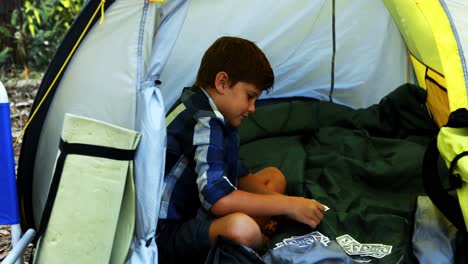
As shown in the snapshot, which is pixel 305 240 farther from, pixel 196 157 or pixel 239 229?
pixel 196 157

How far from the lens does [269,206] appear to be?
1.45 meters

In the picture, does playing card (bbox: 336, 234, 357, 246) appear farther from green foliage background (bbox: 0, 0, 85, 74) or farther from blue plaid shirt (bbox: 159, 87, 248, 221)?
green foliage background (bbox: 0, 0, 85, 74)

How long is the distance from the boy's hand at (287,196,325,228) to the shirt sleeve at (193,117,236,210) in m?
0.19

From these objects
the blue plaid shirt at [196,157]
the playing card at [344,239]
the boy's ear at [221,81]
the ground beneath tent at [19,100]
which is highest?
the boy's ear at [221,81]

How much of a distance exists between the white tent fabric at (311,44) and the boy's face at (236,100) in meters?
0.62

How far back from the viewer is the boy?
1.38 m

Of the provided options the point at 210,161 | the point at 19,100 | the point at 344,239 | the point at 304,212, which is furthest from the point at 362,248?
the point at 19,100

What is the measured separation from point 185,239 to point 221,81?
41 centimetres

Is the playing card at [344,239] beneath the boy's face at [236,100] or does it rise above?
beneath

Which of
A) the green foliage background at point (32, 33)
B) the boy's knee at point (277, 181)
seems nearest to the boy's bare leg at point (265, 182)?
the boy's knee at point (277, 181)

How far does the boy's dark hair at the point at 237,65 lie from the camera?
151 cm

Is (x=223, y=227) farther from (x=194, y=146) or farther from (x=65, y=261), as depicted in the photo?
(x=65, y=261)

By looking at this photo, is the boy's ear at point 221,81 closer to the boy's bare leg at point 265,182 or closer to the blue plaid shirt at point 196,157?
the blue plaid shirt at point 196,157

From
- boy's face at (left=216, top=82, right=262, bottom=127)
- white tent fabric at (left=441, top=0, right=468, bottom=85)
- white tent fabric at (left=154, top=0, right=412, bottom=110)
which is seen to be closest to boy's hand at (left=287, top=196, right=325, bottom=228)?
boy's face at (left=216, top=82, right=262, bottom=127)
